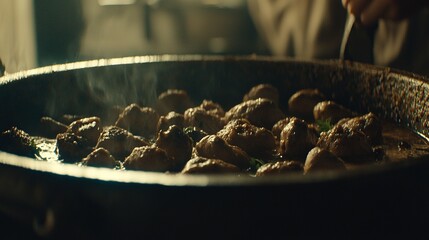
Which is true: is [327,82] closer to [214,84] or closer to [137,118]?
[214,84]

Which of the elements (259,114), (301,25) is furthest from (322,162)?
(301,25)

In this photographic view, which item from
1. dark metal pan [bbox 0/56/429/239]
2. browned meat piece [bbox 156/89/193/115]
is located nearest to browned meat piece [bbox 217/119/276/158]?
browned meat piece [bbox 156/89/193/115]

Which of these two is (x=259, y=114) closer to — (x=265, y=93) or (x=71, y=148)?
(x=265, y=93)

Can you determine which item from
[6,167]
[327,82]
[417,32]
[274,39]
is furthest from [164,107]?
[274,39]

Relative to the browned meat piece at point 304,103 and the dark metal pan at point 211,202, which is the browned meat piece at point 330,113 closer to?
the browned meat piece at point 304,103

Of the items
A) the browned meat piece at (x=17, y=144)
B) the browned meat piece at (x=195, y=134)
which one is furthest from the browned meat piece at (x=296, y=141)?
the browned meat piece at (x=17, y=144)
